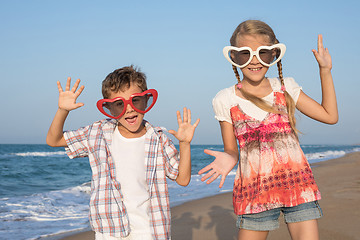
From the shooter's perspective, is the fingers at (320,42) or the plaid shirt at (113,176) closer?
the plaid shirt at (113,176)

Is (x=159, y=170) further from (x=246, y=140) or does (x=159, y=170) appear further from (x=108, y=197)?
(x=246, y=140)

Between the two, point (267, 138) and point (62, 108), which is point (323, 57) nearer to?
point (267, 138)

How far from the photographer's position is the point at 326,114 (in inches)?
111

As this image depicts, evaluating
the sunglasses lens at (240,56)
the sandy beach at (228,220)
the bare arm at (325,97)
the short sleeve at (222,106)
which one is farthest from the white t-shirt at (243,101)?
the sandy beach at (228,220)

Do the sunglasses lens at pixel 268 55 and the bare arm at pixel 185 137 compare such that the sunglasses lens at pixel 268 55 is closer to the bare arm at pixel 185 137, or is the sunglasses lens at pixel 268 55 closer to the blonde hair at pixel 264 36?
the blonde hair at pixel 264 36

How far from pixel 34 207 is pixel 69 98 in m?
5.60

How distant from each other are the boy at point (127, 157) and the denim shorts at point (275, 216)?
53cm

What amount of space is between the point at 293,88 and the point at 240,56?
0.49 m

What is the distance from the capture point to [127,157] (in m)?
2.93

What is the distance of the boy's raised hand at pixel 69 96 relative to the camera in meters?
2.78

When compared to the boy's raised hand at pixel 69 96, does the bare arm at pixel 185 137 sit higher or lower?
lower

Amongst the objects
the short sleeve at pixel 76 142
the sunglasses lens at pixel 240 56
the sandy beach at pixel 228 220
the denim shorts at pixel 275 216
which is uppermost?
the sunglasses lens at pixel 240 56

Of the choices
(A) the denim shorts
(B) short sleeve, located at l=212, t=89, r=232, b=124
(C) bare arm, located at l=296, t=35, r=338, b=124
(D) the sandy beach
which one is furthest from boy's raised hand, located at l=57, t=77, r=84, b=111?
(D) the sandy beach

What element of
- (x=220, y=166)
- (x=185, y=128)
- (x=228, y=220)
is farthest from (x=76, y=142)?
(x=228, y=220)
